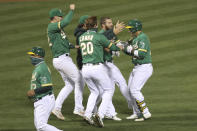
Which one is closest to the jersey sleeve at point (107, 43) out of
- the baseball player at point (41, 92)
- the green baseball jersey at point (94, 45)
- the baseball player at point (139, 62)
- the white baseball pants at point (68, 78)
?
the green baseball jersey at point (94, 45)

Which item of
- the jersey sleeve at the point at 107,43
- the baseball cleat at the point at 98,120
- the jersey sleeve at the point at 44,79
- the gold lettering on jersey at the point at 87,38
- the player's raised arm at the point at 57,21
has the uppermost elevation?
the player's raised arm at the point at 57,21

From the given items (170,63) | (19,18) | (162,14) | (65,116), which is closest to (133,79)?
(65,116)

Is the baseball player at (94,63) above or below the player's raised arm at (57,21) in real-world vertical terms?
below

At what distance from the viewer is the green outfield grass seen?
974cm

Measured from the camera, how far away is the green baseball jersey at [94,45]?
9062 mm

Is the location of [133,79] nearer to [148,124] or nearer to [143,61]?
[143,61]

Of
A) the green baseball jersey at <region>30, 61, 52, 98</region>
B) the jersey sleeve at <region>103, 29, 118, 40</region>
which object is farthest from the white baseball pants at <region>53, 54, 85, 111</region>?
the green baseball jersey at <region>30, 61, 52, 98</region>

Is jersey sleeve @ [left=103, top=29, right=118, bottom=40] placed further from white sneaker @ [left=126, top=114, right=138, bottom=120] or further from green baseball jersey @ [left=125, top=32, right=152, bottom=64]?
white sneaker @ [left=126, top=114, right=138, bottom=120]

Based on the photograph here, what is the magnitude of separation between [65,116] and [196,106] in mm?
3054

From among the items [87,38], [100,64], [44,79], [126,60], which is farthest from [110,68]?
[126,60]

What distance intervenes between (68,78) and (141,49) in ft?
6.12

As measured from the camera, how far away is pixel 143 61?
31.9 feet

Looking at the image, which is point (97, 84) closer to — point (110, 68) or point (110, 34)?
point (110, 68)

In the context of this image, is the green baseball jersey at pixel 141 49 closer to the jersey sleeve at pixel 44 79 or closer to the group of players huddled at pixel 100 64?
the group of players huddled at pixel 100 64
